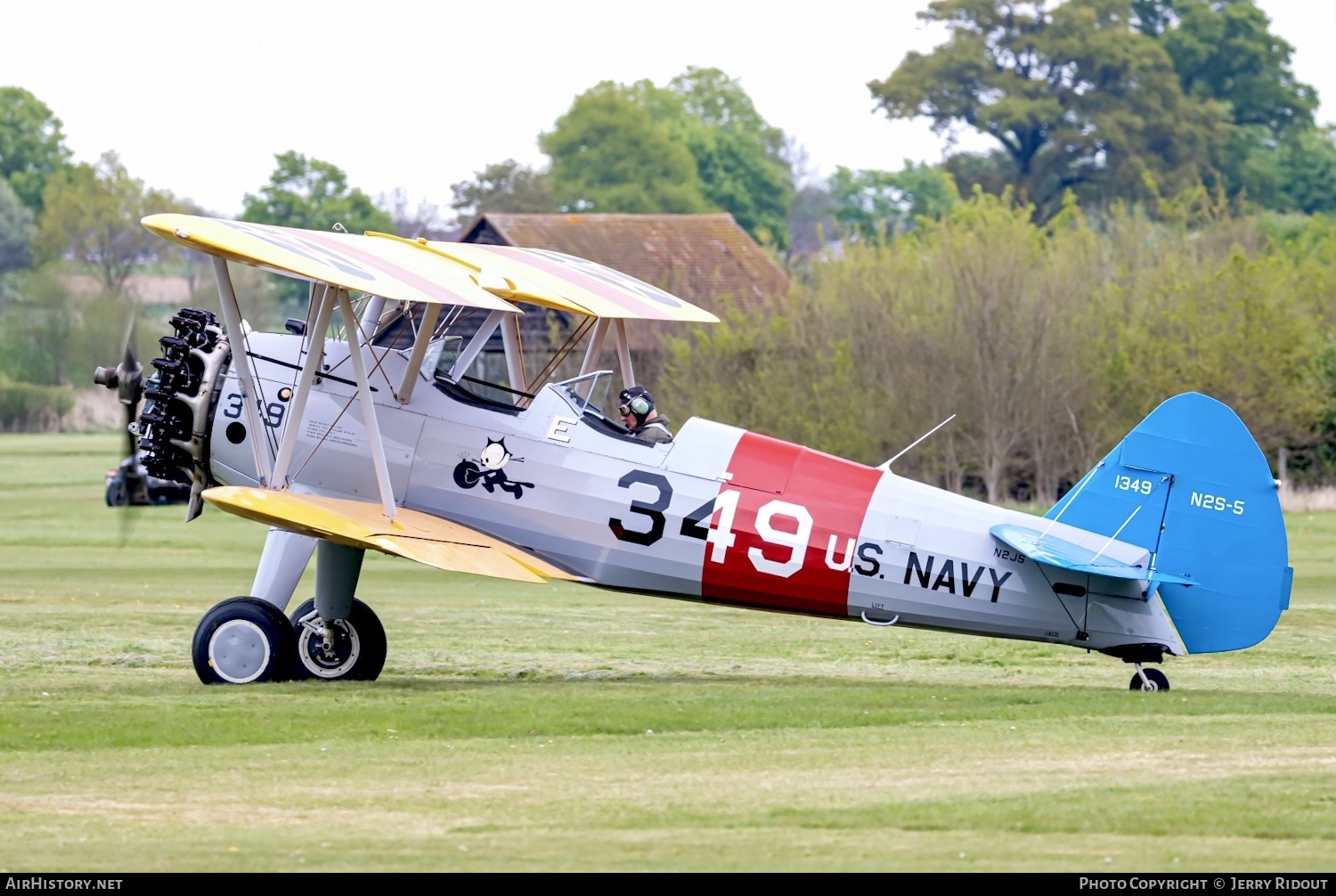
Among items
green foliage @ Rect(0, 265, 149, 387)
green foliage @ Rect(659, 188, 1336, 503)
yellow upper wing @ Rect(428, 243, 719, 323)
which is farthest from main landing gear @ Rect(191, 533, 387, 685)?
green foliage @ Rect(0, 265, 149, 387)

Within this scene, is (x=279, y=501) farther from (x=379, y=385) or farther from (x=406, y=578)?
(x=406, y=578)

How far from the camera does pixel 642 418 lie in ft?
41.3

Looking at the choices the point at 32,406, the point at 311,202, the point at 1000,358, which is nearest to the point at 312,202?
the point at 311,202

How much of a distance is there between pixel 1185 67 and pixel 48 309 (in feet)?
193

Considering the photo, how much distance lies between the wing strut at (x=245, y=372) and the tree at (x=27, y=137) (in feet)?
282

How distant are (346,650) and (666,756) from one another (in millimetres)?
3707

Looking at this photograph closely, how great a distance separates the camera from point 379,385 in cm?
1284

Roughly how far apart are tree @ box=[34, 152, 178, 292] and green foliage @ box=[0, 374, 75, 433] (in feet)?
13.1

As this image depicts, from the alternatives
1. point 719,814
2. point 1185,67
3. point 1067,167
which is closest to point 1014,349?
point 719,814

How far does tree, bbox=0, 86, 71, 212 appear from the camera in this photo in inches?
3738

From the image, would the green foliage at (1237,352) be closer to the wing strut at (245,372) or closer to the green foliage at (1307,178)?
the wing strut at (245,372)

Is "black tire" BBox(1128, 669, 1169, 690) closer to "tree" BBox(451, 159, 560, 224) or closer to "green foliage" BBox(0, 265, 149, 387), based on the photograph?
"green foliage" BBox(0, 265, 149, 387)

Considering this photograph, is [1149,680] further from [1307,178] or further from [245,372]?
[1307,178]

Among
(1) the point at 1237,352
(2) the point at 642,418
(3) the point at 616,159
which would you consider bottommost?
(2) the point at 642,418
